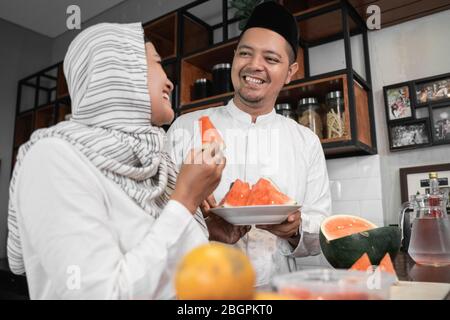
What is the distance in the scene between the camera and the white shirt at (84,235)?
1.98 feet

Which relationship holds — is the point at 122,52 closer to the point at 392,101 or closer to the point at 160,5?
the point at 392,101

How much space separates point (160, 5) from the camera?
3984mm

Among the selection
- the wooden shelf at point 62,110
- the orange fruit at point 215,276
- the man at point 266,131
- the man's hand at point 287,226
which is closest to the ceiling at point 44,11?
the wooden shelf at point 62,110

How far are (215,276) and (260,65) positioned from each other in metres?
1.57

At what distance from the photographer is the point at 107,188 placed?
72cm

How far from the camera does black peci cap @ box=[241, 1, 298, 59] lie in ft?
6.41

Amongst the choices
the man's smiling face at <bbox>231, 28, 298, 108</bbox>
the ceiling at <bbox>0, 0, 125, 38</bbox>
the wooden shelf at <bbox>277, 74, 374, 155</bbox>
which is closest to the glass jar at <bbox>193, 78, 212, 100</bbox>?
the wooden shelf at <bbox>277, 74, 374, 155</bbox>

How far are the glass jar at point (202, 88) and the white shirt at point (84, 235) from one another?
229 cm

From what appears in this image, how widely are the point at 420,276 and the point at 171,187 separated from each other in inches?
30.7

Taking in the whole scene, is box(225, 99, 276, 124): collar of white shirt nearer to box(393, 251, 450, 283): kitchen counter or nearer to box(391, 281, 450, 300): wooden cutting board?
box(393, 251, 450, 283): kitchen counter

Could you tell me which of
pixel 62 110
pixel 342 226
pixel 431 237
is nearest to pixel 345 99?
pixel 431 237

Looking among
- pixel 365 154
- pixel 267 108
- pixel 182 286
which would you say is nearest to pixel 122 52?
pixel 182 286

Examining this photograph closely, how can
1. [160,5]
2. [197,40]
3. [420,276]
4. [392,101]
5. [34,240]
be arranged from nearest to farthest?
[34,240], [420,276], [392,101], [197,40], [160,5]

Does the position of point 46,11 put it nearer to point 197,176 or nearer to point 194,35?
point 194,35
